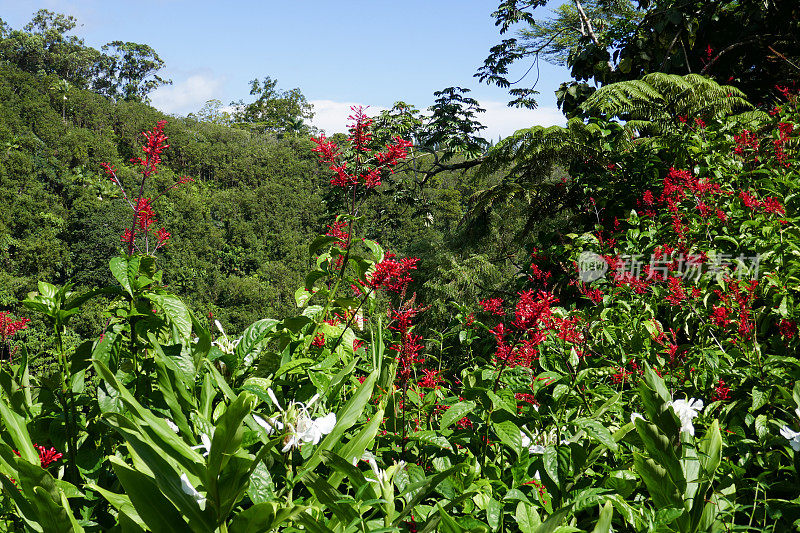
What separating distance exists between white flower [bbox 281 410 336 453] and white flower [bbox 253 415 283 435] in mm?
30

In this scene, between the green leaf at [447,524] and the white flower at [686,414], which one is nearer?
the green leaf at [447,524]

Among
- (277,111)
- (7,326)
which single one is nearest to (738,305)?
(7,326)

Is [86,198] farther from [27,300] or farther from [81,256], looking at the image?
[27,300]

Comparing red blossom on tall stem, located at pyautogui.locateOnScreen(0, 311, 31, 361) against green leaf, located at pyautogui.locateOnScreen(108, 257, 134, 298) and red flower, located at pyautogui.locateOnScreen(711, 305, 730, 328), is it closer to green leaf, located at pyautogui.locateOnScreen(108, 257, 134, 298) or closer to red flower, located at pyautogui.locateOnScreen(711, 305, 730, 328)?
green leaf, located at pyautogui.locateOnScreen(108, 257, 134, 298)

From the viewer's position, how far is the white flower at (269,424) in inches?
30.3

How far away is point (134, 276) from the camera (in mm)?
935

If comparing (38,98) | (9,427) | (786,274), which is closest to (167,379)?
(9,427)

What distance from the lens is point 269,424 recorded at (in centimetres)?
78

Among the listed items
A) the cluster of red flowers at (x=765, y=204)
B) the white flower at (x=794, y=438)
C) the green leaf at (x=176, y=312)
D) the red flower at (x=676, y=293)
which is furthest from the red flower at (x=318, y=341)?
the cluster of red flowers at (x=765, y=204)

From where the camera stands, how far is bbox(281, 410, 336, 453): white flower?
2.45 ft

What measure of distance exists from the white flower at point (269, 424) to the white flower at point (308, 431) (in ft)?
0.10

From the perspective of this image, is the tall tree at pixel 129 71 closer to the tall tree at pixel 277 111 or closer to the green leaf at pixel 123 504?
the tall tree at pixel 277 111

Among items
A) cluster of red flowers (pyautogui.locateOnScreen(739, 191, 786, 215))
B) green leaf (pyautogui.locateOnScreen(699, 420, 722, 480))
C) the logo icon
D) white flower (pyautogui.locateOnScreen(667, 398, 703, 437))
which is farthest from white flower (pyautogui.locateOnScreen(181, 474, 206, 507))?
cluster of red flowers (pyautogui.locateOnScreen(739, 191, 786, 215))

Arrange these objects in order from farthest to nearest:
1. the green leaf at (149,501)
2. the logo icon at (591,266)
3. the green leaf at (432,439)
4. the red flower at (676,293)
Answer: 1. the logo icon at (591,266)
2. the red flower at (676,293)
3. the green leaf at (432,439)
4. the green leaf at (149,501)
